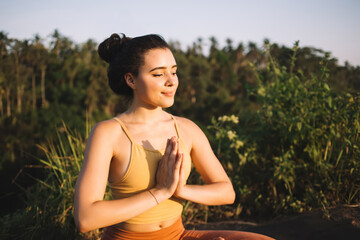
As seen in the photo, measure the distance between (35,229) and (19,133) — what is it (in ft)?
73.8

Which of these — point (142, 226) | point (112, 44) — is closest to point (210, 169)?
point (142, 226)

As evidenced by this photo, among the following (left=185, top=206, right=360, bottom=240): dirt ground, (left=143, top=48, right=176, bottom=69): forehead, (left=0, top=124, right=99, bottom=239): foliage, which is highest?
Result: (left=143, top=48, right=176, bottom=69): forehead

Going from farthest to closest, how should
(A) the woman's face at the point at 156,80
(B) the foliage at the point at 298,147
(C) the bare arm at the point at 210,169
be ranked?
1. (B) the foliage at the point at 298,147
2. (C) the bare arm at the point at 210,169
3. (A) the woman's face at the point at 156,80

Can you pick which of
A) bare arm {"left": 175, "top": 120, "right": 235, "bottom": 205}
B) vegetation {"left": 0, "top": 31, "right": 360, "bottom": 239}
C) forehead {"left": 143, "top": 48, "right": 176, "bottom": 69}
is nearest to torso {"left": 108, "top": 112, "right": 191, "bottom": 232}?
bare arm {"left": 175, "top": 120, "right": 235, "bottom": 205}

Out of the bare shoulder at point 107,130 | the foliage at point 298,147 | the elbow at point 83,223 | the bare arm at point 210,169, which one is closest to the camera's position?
the elbow at point 83,223

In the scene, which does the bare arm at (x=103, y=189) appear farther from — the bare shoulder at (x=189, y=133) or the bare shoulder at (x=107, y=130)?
the bare shoulder at (x=189, y=133)

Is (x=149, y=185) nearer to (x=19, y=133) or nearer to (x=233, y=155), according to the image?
(x=233, y=155)

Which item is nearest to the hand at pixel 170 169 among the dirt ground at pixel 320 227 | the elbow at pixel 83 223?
the elbow at pixel 83 223

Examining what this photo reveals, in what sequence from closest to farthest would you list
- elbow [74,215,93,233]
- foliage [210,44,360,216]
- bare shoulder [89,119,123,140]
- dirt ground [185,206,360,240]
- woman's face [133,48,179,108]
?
elbow [74,215,93,233]
bare shoulder [89,119,123,140]
woman's face [133,48,179,108]
dirt ground [185,206,360,240]
foliage [210,44,360,216]

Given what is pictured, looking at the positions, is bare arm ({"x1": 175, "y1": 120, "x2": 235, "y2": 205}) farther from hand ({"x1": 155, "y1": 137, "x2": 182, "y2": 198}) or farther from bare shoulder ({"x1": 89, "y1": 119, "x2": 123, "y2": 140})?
bare shoulder ({"x1": 89, "y1": 119, "x2": 123, "y2": 140})

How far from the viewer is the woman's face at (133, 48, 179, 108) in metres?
1.76

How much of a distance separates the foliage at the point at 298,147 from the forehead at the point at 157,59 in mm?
1810

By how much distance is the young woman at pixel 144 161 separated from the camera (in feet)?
5.12

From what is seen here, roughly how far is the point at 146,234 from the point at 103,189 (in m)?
0.38
